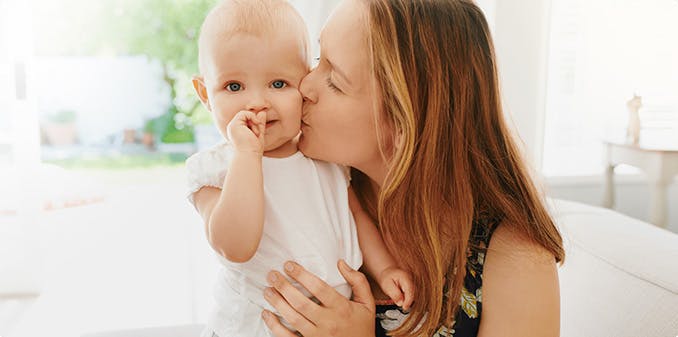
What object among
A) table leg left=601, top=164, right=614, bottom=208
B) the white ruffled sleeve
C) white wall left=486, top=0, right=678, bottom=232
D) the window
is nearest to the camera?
the white ruffled sleeve

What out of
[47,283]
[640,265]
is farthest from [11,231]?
[640,265]

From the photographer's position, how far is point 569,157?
3.55 m

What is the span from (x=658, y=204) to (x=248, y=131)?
112 inches

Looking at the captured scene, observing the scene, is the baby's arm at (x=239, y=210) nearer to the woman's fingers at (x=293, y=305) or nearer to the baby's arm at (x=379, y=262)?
the woman's fingers at (x=293, y=305)

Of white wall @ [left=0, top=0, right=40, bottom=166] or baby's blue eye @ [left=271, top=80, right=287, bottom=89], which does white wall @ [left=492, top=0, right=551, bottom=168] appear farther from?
white wall @ [left=0, top=0, right=40, bottom=166]

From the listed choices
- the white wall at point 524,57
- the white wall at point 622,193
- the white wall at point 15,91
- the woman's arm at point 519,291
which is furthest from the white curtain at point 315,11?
the white wall at point 15,91

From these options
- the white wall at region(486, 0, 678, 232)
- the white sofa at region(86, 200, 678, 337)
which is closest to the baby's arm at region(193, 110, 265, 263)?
the white sofa at region(86, 200, 678, 337)

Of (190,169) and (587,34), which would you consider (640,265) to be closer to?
(190,169)

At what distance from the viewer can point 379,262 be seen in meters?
1.33

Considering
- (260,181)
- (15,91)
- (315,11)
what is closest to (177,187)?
(15,91)

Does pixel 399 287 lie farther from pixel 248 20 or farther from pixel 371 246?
pixel 248 20

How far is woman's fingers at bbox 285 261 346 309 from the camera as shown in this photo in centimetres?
120

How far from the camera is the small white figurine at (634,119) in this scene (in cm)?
348

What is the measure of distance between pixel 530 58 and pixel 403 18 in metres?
Answer: 1.85
